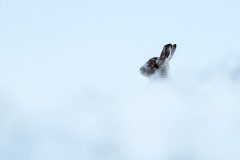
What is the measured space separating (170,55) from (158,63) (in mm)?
922

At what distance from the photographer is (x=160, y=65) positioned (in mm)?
24688

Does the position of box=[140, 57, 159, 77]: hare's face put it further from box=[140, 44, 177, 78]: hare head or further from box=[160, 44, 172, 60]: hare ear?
box=[160, 44, 172, 60]: hare ear

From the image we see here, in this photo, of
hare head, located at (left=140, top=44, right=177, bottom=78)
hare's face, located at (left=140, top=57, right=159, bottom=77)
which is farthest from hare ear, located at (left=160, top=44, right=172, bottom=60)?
hare's face, located at (left=140, top=57, right=159, bottom=77)

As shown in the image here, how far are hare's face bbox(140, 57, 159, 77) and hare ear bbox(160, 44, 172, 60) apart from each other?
61 centimetres

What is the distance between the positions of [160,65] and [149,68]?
0.73 m

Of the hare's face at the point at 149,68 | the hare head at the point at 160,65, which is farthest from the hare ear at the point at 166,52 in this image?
the hare's face at the point at 149,68

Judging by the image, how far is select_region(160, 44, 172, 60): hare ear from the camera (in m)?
24.0

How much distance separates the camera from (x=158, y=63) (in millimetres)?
24812

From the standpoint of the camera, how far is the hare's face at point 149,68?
81.4 feet

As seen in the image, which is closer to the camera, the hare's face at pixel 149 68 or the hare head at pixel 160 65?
the hare head at pixel 160 65

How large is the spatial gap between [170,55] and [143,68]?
191 centimetres

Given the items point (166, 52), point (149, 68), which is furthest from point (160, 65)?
point (166, 52)

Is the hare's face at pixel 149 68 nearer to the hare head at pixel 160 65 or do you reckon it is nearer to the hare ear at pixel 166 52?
the hare head at pixel 160 65

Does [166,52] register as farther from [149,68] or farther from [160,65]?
[149,68]
